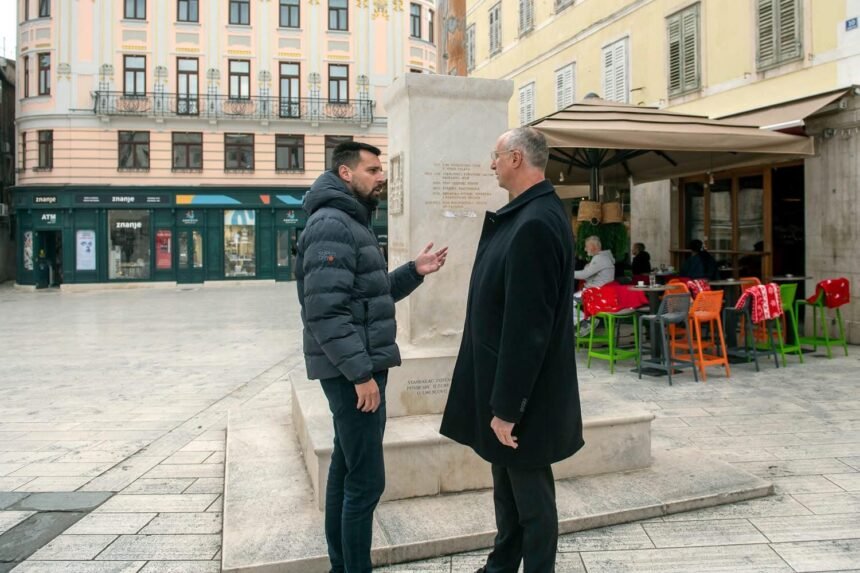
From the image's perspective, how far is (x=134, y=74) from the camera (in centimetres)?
2914

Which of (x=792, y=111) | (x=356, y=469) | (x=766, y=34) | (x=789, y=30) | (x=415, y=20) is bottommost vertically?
(x=356, y=469)

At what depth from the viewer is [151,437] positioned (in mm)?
6043

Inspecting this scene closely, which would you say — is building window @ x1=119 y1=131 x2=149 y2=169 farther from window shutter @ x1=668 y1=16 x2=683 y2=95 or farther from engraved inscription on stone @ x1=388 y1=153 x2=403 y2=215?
engraved inscription on stone @ x1=388 y1=153 x2=403 y2=215

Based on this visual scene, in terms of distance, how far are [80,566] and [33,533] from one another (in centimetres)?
65

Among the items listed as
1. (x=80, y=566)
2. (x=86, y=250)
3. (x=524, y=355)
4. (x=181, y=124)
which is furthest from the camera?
(x=181, y=124)

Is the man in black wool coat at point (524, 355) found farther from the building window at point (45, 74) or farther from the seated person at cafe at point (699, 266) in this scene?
the building window at point (45, 74)

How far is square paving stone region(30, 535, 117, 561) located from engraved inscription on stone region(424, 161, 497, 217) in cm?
267

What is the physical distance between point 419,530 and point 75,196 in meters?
28.8

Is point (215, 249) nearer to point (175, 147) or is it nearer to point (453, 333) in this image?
point (175, 147)

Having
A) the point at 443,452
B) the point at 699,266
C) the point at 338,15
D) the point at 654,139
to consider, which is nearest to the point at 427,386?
the point at 443,452

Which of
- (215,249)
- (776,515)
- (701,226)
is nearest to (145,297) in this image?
(215,249)

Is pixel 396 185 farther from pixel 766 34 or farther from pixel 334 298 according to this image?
pixel 766 34

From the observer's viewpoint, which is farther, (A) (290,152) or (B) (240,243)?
(A) (290,152)

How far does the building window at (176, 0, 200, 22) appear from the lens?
29.6 meters
